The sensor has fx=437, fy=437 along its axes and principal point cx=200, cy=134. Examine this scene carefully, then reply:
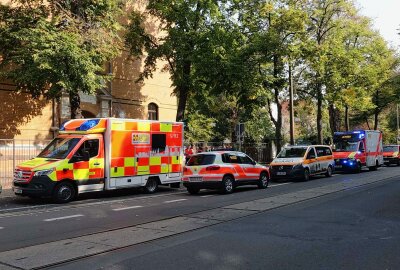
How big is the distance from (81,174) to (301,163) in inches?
431

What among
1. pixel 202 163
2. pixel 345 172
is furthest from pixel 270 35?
pixel 202 163

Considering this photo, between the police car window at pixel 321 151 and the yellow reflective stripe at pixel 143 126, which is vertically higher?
the yellow reflective stripe at pixel 143 126

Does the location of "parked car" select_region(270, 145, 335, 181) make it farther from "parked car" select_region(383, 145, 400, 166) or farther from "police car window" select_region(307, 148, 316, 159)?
"parked car" select_region(383, 145, 400, 166)

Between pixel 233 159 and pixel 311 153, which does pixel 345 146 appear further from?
pixel 233 159

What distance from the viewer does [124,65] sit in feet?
102

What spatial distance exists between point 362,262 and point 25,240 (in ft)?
19.5

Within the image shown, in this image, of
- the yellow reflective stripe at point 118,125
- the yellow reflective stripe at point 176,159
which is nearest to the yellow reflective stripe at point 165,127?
the yellow reflective stripe at point 176,159

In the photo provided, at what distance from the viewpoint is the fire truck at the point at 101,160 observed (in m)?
14.3

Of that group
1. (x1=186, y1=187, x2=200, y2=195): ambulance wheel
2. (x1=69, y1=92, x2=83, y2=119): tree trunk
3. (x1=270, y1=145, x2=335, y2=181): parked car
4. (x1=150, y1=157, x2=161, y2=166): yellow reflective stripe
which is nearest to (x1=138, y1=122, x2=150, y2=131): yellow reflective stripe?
(x1=150, y1=157, x2=161, y2=166): yellow reflective stripe

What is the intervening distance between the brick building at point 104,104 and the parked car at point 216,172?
32.1 feet

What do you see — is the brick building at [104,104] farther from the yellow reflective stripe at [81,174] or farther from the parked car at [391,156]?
the parked car at [391,156]

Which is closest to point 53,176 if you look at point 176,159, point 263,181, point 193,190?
point 193,190

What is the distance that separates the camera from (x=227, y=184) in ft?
→ 53.3

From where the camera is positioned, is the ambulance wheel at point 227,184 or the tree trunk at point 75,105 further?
the tree trunk at point 75,105
